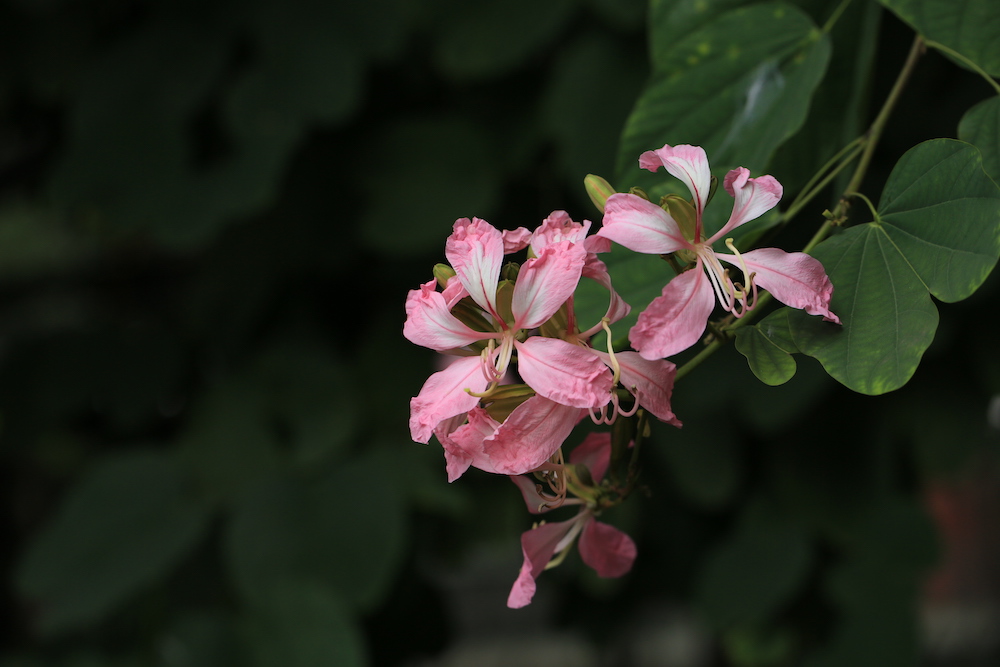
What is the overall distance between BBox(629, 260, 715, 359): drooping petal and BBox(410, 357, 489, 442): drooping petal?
60 mm

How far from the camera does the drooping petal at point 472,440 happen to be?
292mm

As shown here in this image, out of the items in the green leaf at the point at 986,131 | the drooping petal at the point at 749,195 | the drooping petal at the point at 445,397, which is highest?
the drooping petal at the point at 749,195

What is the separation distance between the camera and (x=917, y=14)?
0.43m

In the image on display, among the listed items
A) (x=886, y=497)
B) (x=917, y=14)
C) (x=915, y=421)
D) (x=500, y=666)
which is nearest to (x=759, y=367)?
(x=917, y=14)

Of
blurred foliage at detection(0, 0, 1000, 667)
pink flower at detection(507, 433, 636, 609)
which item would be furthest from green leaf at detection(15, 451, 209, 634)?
pink flower at detection(507, 433, 636, 609)

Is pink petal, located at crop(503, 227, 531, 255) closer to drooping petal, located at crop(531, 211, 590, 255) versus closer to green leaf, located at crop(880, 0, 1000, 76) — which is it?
drooping petal, located at crop(531, 211, 590, 255)

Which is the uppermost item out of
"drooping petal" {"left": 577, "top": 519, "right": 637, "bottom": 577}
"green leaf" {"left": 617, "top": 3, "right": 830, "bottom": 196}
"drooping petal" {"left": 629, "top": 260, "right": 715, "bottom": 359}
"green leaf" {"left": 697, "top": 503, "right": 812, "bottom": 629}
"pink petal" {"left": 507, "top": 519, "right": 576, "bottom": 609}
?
"drooping petal" {"left": 629, "top": 260, "right": 715, "bottom": 359}

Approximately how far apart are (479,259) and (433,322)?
3 centimetres

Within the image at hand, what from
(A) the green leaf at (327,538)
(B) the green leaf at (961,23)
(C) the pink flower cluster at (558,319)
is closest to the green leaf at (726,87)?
(B) the green leaf at (961,23)

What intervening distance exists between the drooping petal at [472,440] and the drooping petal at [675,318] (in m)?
0.06

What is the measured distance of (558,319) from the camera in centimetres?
34

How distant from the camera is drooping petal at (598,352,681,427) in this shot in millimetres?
299

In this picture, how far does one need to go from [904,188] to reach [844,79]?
0.70 ft

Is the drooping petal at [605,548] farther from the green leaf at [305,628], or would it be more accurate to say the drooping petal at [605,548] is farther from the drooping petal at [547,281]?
the green leaf at [305,628]
